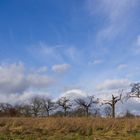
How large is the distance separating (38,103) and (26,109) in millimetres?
6561

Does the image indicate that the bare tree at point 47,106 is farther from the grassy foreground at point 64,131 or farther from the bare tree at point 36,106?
the grassy foreground at point 64,131

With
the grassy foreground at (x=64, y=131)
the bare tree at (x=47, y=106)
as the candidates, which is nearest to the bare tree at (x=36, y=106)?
the bare tree at (x=47, y=106)

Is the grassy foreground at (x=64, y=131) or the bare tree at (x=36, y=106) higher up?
the bare tree at (x=36, y=106)

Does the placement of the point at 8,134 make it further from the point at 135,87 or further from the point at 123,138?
the point at 135,87

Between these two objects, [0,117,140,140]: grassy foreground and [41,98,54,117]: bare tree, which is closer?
[0,117,140,140]: grassy foreground

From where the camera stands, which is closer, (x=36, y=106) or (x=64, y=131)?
(x=64, y=131)

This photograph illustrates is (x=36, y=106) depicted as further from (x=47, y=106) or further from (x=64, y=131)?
(x=64, y=131)

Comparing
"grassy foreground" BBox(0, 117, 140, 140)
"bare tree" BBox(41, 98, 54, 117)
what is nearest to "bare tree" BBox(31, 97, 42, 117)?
"bare tree" BBox(41, 98, 54, 117)

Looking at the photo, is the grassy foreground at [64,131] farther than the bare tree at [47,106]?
No

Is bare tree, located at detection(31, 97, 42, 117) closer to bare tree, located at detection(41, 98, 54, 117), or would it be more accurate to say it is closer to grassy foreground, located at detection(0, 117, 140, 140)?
Result: bare tree, located at detection(41, 98, 54, 117)

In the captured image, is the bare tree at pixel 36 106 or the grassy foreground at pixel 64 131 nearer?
the grassy foreground at pixel 64 131

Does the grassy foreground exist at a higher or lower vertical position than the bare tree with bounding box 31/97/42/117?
lower

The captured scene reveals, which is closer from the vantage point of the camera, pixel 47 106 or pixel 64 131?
pixel 64 131

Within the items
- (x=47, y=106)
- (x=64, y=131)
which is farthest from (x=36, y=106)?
(x=64, y=131)
